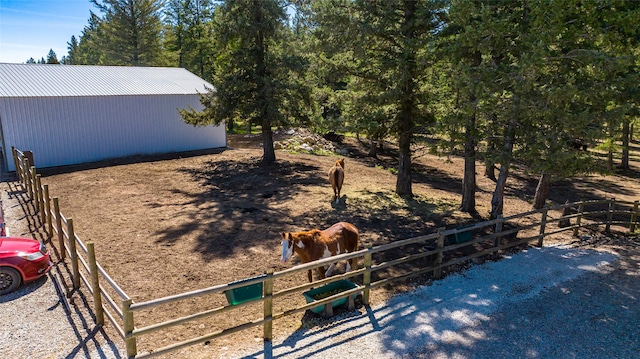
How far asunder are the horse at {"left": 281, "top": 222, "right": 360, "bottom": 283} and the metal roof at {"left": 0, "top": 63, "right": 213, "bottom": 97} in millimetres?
16646

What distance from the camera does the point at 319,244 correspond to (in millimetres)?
7559

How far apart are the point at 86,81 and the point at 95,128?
3.10m

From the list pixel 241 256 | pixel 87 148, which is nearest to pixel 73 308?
pixel 241 256

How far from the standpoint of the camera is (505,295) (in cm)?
791

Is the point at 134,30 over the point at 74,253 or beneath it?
over

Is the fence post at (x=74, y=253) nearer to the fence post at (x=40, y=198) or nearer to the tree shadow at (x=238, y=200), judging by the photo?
the tree shadow at (x=238, y=200)

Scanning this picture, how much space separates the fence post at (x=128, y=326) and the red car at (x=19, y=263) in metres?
3.80

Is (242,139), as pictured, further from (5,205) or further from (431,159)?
(5,205)

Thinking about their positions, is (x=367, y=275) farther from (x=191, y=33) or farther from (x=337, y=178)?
(x=191, y=33)

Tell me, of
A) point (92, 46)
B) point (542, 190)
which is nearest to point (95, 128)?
point (542, 190)

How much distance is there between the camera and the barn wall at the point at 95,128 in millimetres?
17453

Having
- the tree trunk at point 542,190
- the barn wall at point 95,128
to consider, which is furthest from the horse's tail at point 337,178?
the barn wall at point 95,128

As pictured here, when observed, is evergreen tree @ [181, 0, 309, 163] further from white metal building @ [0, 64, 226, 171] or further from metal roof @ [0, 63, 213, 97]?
metal roof @ [0, 63, 213, 97]

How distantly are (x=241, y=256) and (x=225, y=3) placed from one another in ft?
45.1
